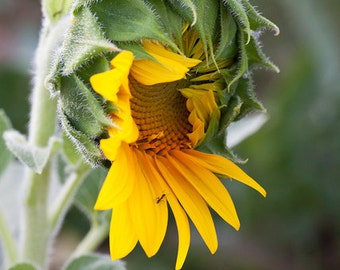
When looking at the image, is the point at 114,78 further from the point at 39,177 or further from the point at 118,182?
the point at 39,177

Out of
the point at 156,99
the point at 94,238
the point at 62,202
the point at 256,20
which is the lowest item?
the point at 94,238

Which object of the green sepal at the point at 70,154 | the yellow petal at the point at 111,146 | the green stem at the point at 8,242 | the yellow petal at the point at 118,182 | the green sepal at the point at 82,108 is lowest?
the green stem at the point at 8,242

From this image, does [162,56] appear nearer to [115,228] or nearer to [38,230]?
[115,228]

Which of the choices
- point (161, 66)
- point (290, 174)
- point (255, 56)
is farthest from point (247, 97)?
point (290, 174)

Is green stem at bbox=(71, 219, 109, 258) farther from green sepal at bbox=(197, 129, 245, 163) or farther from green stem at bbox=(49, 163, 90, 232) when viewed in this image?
green sepal at bbox=(197, 129, 245, 163)

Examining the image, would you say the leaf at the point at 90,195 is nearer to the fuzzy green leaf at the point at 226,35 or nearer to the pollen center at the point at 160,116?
the pollen center at the point at 160,116

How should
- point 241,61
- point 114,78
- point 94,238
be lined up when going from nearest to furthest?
point 114,78
point 241,61
point 94,238

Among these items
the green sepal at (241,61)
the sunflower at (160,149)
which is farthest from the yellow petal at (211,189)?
the green sepal at (241,61)
